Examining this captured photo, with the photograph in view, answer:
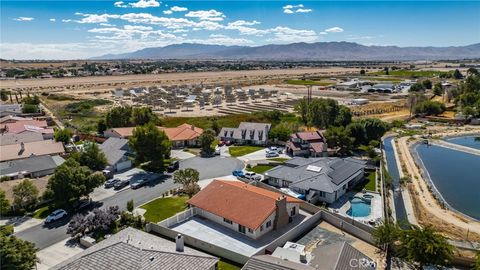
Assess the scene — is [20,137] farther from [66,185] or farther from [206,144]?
[206,144]

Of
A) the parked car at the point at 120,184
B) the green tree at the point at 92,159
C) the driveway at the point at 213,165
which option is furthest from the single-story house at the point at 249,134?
the parked car at the point at 120,184

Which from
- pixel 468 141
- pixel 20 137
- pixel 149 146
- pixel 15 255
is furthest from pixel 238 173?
pixel 468 141

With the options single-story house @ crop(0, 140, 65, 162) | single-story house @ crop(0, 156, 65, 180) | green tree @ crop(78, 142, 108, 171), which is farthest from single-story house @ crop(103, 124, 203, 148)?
single-story house @ crop(0, 156, 65, 180)

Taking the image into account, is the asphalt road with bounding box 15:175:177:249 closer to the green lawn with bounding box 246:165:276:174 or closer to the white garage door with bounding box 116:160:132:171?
the white garage door with bounding box 116:160:132:171

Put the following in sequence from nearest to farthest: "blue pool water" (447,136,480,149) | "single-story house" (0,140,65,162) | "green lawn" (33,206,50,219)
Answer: "green lawn" (33,206,50,219) < "single-story house" (0,140,65,162) < "blue pool water" (447,136,480,149)

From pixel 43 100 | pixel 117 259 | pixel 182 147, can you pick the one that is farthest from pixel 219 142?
pixel 43 100

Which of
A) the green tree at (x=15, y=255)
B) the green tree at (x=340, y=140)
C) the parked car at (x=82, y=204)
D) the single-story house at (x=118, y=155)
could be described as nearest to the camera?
the green tree at (x=15, y=255)

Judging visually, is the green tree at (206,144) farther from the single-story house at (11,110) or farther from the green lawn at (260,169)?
the single-story house at (11,110)
